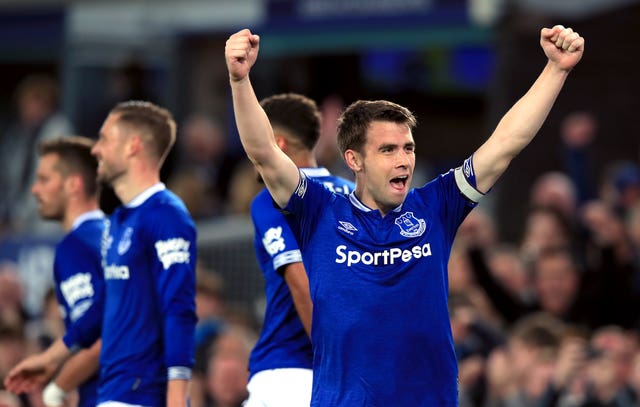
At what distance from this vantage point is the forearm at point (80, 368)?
27.1 feet

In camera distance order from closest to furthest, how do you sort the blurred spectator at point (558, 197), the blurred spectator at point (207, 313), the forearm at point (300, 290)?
1. the forearm at point (300, 290)
2. the blurred spectator at point (207, 313)
3. the blurred spectator at point (558, 197)

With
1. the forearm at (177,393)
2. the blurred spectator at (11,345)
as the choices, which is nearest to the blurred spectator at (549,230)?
the blurred spectator at (11,345)

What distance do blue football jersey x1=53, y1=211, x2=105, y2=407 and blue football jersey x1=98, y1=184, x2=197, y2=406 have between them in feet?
1.42

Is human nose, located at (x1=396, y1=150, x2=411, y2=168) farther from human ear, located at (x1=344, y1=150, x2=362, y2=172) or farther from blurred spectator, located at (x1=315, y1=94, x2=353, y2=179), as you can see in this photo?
blurred spectator, located at (x1=315, y1=94, x2=353, y2=179)

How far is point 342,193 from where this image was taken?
7.09 m

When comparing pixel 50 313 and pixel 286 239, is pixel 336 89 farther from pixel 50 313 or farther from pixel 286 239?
pixel 286 239

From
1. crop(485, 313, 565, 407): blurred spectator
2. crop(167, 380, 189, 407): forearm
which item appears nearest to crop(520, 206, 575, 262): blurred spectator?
crop(485, 313, 565, 407): blurred spectator

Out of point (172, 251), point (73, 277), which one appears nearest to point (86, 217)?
point (73, 277)

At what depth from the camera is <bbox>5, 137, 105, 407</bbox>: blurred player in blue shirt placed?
8.29 meters

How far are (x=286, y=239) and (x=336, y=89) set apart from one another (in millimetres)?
9584

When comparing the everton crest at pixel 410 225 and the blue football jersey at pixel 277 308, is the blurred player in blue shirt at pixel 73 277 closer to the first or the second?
the blue football jersey at pixel 277 308

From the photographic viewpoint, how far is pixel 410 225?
21.4 ft

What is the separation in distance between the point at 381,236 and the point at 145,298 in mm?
1751

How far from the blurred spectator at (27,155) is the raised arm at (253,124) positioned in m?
9.18
